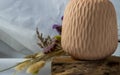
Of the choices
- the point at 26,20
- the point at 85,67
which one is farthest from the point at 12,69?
the point at 26,20

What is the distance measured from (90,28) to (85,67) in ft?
0.28

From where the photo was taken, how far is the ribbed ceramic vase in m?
0.49

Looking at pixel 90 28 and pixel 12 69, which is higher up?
pixel 90 28

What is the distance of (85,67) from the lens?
20.0 inches

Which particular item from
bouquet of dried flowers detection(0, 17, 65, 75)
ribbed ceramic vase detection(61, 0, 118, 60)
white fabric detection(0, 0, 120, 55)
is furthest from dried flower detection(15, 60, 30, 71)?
white fabric detection(0, 0, 120, 55)

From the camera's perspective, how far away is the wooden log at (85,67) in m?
0.50

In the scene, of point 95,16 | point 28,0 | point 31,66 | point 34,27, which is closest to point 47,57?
point 31,66

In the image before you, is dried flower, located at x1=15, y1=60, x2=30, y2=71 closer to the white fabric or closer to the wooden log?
the wooden log

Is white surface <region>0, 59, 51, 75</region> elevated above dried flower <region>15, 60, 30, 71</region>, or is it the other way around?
dried flower <region>15, 60, 30, 71</region>

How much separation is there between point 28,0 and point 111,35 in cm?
47

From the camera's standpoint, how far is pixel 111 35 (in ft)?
1.65

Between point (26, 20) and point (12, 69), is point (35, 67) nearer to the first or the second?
point (12, 69)

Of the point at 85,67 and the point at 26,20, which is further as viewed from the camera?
the point at 26,20

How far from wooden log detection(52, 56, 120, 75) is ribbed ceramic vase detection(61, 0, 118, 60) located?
0.6 inches
